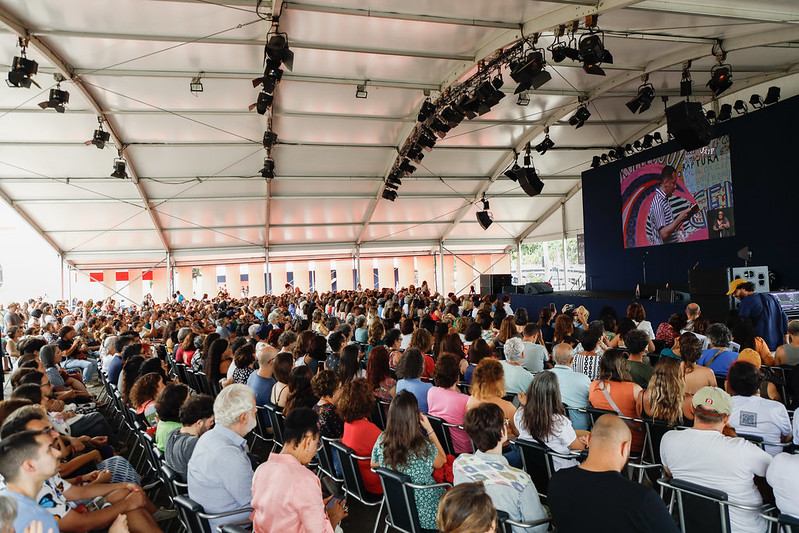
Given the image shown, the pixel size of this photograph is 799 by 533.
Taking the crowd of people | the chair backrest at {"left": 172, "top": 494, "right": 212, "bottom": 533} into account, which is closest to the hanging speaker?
the crowd of people

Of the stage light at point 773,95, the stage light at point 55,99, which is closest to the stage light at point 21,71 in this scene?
the stage light at point 55,99

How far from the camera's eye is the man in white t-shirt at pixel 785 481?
209cm

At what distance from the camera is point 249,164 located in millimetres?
13859

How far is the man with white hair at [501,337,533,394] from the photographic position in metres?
4.02

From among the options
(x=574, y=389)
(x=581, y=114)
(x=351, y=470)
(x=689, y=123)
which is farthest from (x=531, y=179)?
(x=351, y=470)

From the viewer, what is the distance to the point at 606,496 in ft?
6.03

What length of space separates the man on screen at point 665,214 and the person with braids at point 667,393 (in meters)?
9.90

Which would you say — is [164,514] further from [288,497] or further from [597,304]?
[597,304]

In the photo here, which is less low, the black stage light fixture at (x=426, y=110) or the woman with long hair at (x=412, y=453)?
the black stage light fixture at (x=426, y=110)

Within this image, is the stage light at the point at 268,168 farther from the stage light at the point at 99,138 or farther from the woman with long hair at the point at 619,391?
the woman with long hair at the point at 619,391

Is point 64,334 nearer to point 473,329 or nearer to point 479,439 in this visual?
point 473,329

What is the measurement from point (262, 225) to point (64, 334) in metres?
10.2

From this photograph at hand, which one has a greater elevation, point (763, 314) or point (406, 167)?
point (406, 167)

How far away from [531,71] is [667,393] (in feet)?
18.9
